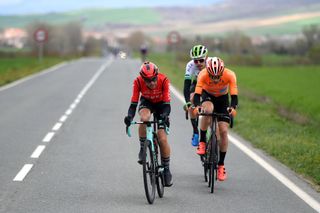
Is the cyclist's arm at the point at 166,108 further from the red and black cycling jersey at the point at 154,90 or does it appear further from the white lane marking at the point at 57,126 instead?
the white lane marking at the point at 57,126

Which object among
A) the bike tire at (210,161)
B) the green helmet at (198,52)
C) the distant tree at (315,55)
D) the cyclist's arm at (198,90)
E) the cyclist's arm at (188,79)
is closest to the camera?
the bike tire at (210,161)

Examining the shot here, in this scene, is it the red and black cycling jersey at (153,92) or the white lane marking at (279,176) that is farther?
the red and black cycling jersey at (153,92)

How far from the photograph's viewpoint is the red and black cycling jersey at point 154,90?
876 centimetres

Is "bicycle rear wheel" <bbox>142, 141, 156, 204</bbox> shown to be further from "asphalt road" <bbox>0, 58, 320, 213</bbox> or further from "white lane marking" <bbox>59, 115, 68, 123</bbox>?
"white lane marking" <bbox>59, 115, 68, 123</bbox>

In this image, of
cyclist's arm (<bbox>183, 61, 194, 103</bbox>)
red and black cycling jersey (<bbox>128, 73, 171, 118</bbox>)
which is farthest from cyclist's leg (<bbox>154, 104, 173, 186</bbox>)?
cyclist's arm (<bbox>183, 61, 194, 103</bbox>)

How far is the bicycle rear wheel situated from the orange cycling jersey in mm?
1460

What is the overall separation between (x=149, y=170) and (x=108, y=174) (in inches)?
81.0

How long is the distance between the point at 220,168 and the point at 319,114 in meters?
13.9

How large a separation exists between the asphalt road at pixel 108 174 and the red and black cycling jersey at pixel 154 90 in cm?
119

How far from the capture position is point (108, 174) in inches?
408

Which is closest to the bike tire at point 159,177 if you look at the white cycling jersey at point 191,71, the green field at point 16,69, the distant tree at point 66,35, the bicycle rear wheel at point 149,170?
the bicycle rear wheel at point 149,170

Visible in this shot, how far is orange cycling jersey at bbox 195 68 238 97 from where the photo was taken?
31.4ft

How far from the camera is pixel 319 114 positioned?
2294cm

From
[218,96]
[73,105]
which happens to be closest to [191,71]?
[218,96]
